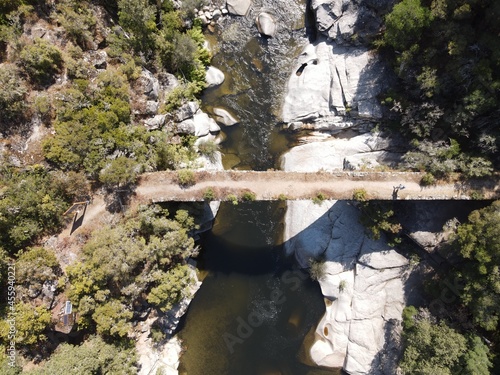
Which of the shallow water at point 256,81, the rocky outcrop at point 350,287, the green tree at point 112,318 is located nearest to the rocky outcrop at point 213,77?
the shallow water at point 256,81

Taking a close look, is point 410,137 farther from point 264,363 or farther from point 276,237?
point 264,363

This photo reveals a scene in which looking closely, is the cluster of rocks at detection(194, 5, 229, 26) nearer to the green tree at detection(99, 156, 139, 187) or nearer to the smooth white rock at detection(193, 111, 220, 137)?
the smooth white rock at detection(193, 111, 220, 137)

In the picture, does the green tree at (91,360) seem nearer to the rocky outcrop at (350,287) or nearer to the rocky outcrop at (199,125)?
the rocky outcrop at (350,287)

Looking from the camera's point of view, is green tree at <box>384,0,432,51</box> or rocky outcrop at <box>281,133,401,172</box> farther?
rocky outcrop at <box>281,133,401,172</box>

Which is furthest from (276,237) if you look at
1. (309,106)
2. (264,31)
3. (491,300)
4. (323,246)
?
(264,31)

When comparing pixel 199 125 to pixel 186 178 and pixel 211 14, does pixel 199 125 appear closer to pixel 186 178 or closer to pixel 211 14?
pixel 186 178

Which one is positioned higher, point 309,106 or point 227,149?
point 309,106

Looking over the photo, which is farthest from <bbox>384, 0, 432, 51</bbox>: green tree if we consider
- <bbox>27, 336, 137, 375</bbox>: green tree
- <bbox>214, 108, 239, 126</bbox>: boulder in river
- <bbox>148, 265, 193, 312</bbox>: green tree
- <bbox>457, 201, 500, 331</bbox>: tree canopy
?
<bbox>27, 336, 137, 375</bbox>: green tree
